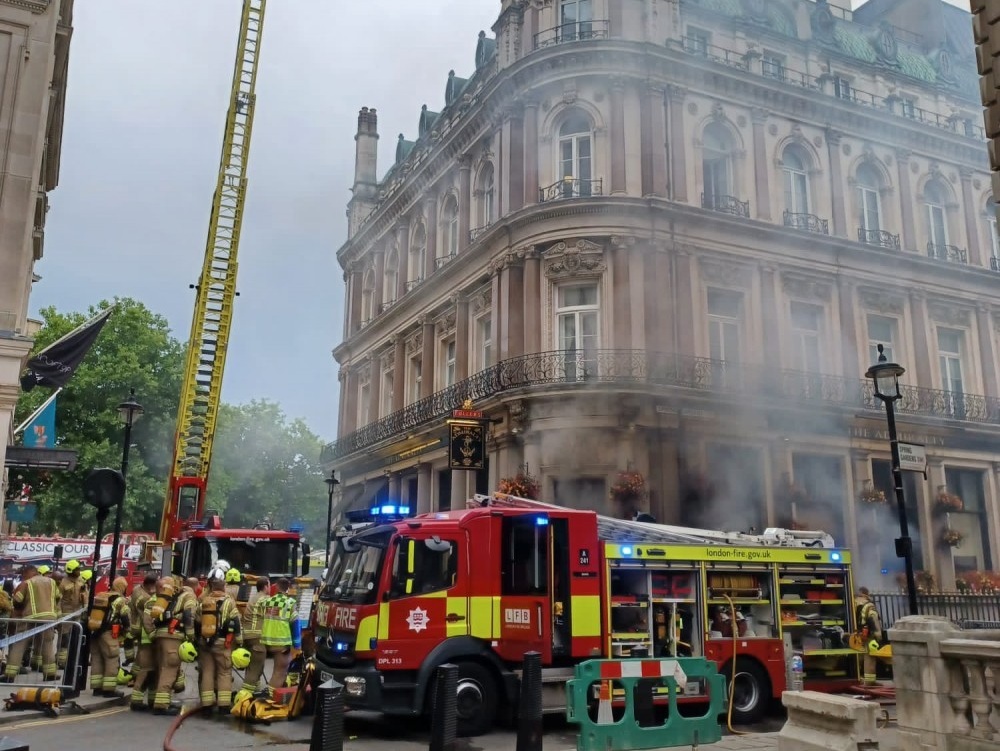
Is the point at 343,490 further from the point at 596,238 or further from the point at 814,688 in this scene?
the point at 814,688

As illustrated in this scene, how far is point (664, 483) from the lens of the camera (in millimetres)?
20125

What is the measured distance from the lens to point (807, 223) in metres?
24.5

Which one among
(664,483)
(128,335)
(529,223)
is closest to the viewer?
(664,483)

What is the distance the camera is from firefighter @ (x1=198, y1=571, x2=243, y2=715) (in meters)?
10.9

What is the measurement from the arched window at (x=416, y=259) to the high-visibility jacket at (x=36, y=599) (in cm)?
1846

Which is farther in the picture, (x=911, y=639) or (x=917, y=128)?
(x=917, y=128)

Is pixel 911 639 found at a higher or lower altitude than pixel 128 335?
lower

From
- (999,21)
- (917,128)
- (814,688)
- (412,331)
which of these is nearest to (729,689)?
(814,688)

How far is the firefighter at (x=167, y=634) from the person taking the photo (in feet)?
36.4

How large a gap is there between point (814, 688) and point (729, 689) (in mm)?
1597

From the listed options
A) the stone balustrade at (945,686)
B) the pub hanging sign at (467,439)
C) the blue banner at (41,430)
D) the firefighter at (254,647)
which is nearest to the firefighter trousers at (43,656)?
the firefighter at (254,647)

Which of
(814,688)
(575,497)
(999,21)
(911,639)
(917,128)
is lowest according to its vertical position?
(814,688)

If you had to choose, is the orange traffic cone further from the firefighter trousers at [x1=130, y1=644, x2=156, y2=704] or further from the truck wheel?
the firefighter trousers at [x1=130, y1=644, x2=156, y2=704]

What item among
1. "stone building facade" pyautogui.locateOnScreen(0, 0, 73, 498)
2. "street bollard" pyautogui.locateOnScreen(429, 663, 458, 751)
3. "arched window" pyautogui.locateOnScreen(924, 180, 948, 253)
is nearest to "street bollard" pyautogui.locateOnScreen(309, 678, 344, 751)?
"street bollard" pyautogui.locateOnScreen(429, 663, 458, 751)
